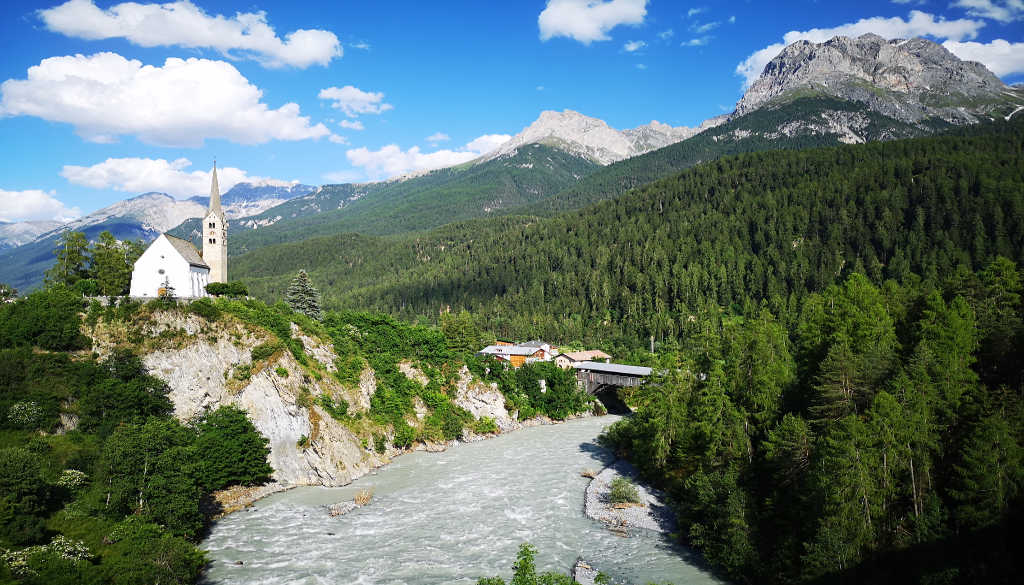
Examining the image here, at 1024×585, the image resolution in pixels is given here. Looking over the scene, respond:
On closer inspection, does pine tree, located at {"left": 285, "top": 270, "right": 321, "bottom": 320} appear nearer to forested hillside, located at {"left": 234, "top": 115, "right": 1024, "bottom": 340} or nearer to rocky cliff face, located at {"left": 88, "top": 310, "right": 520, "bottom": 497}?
rocky cliff face, located at {"left": 88, "top": 310, "right": 520, "bottom": 497}

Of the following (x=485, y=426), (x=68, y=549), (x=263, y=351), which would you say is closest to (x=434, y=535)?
(x=68, y=549)

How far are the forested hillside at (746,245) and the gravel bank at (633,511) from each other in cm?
7549

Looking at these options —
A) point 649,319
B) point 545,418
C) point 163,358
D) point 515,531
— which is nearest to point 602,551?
point 515,531

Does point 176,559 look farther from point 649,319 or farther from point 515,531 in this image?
point 649,319

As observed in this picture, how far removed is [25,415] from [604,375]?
69178mm

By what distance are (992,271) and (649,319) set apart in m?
88.5

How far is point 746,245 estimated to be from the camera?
149625 millimetres

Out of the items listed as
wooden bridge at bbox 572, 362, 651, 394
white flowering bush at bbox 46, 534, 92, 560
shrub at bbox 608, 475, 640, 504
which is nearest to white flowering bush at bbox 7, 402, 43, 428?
white flowering bush at bbox 46, 534, 92, 560

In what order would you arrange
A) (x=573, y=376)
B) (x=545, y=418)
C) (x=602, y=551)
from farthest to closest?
(x=573, y=376) < (x=545, y=418) < (x=602, y=551)

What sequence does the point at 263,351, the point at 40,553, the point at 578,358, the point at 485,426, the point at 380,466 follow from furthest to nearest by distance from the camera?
the point at 578,358
the point at 485,426
the point at 380,466
the point at 263,351
the point at 40,553

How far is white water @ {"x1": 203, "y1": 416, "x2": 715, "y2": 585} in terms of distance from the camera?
31.6 meters

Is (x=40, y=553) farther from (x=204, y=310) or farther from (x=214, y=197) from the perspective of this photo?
(x=214, y=197)

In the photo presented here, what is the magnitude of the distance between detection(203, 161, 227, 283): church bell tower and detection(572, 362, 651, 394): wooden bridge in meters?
51.6

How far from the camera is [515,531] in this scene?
37.8 m
